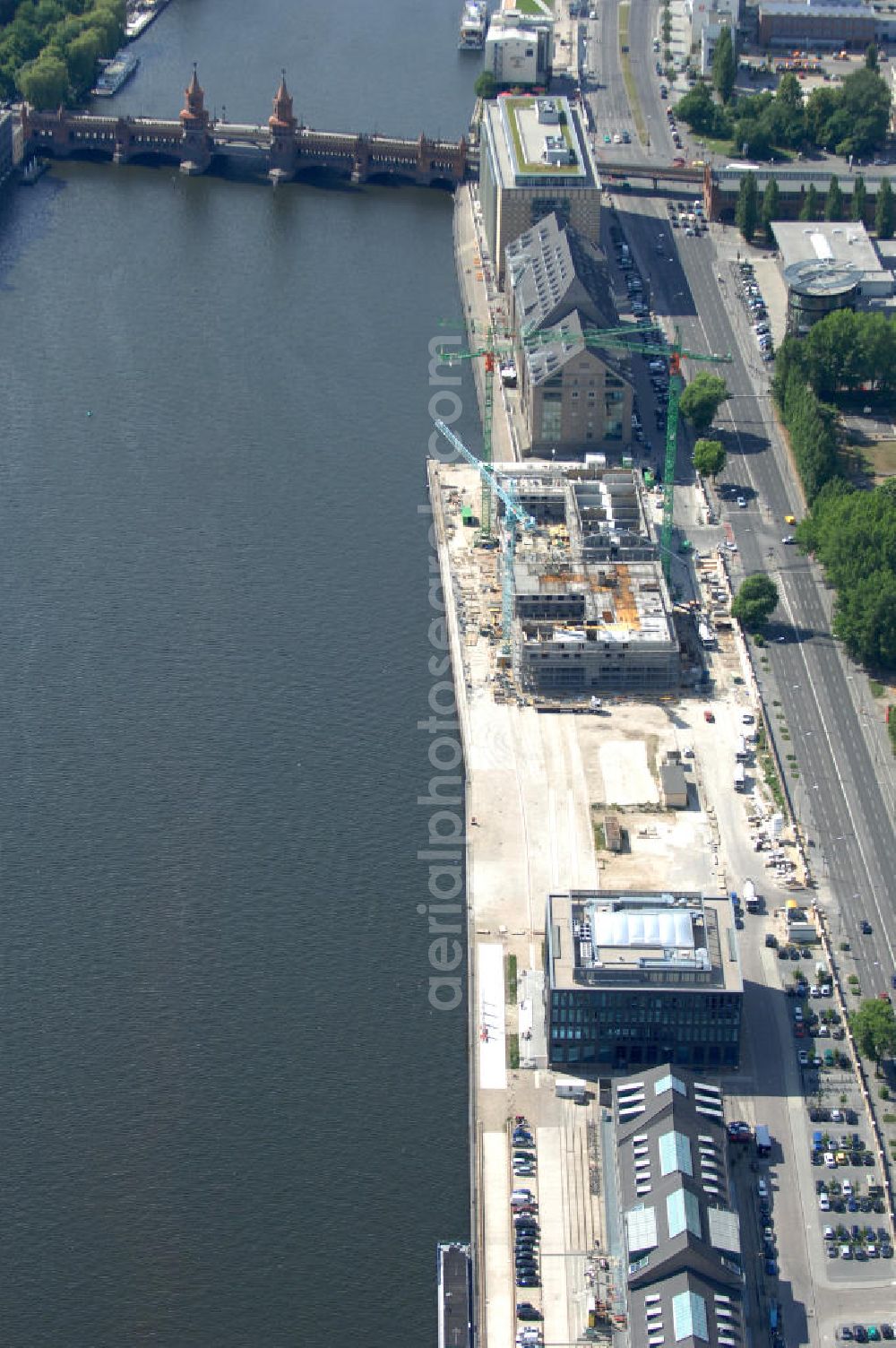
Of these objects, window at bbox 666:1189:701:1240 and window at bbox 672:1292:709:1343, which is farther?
window at bbox 666:1189:701:1240

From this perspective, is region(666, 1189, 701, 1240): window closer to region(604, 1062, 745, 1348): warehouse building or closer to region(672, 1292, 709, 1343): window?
region(604, 1062, 745, 1348): warehouse building

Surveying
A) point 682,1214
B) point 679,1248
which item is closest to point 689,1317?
point 679,1248

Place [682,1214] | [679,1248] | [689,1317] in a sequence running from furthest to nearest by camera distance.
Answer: [682,1214] → [679,1248] → [689,1317]

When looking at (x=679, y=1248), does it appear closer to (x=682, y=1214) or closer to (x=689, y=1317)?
(x=682, y=1214)

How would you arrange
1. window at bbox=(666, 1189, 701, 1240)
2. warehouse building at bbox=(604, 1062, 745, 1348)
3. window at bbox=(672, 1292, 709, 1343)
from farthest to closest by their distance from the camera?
window at bbox=(666, 1189, 701, 1240) → warehouse building at bbox=(604, 1062, 745, 1348) → window at bbox=(672, 1292, 709, 1343)

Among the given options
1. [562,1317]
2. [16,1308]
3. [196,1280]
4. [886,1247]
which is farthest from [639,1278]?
[16,1308]

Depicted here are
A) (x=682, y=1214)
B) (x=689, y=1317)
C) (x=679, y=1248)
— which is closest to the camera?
(x=689, y=1317)

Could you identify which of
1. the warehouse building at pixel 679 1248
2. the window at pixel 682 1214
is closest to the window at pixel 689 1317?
the warehouse building at pixel 679 1248

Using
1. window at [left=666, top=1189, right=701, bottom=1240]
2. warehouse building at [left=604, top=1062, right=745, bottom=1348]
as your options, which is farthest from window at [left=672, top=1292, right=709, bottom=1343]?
window at [left=666, top=1189, right=701, bottom=1240]

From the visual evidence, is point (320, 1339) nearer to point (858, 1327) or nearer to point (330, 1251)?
point (330, 1251)
